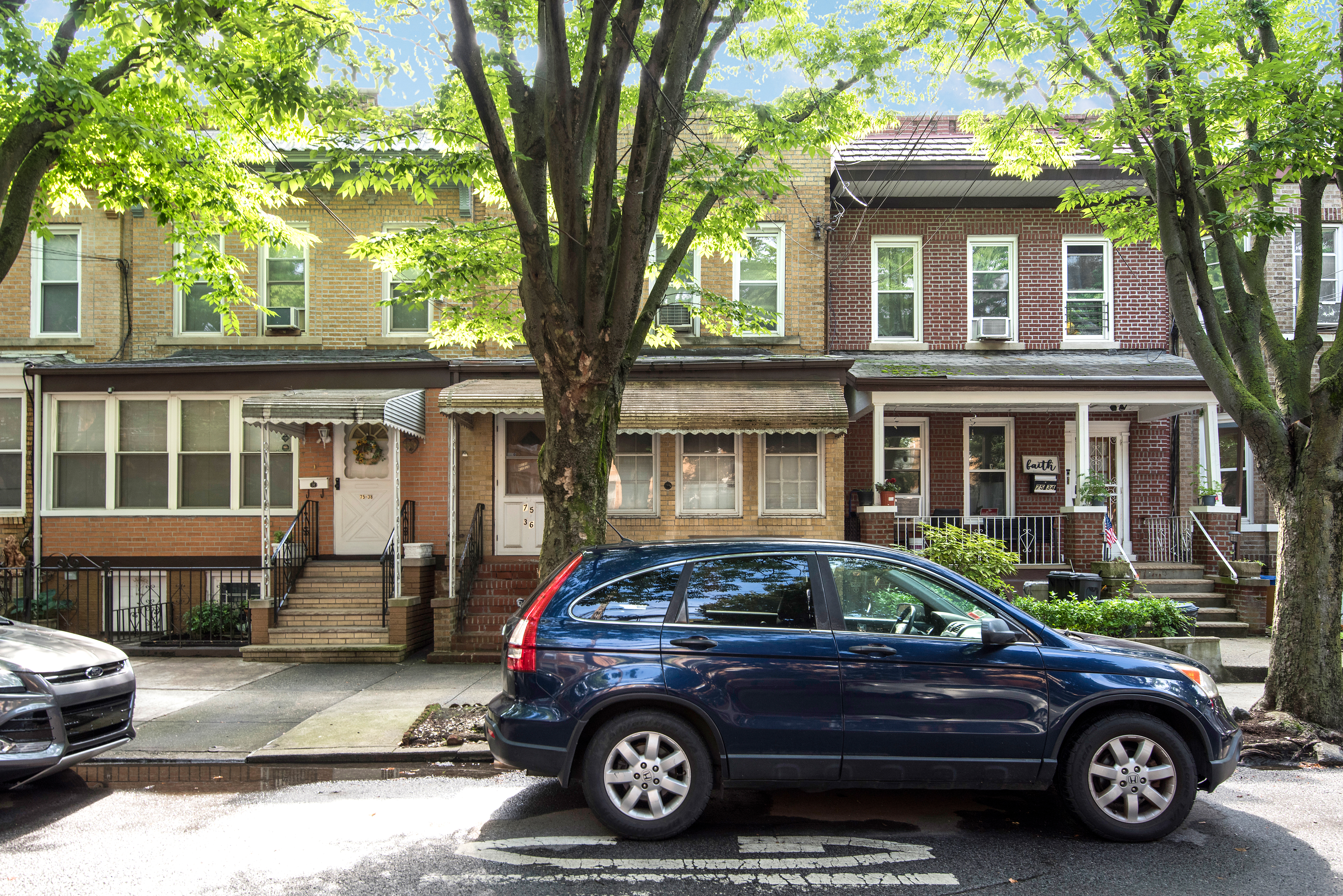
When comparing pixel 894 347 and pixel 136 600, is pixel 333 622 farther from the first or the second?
pixel 894 347

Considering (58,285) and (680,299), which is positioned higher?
(58,285)

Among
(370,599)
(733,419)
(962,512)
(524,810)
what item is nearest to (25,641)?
(524,810)

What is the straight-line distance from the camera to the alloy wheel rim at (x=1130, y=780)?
15.7 ft

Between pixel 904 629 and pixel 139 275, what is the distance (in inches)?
528

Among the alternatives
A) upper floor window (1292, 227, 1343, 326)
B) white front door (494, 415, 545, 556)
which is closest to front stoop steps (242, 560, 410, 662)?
white front door (494, 415, 545, 556)

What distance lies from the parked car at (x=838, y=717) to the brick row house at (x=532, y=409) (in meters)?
6.54

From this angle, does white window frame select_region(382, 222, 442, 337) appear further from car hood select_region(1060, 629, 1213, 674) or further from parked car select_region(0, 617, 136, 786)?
car hood select_region(1060, 629, 1213, 674)

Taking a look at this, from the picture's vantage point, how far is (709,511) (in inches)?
507

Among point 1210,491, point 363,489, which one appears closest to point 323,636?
point 363,489

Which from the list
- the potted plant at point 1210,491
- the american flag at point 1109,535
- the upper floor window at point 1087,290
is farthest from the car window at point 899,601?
the upper floor window at point 1087,290

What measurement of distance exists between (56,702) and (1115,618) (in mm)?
9477

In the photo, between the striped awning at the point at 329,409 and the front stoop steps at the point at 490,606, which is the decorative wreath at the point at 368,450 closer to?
the striped awning at the point at 329,409

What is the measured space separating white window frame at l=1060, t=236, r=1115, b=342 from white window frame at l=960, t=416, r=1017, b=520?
5.60 feet

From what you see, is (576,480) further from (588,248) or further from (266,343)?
Result: (266,343)
